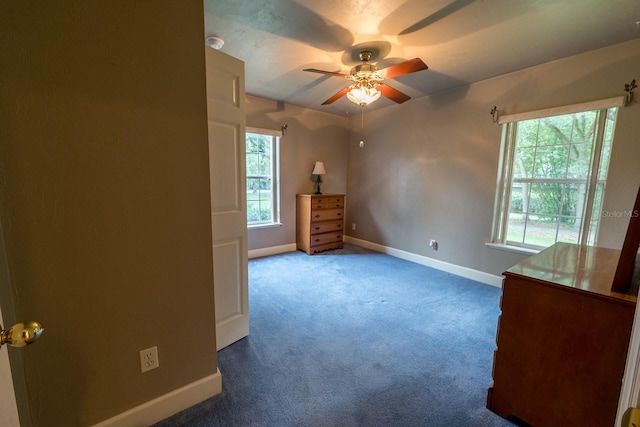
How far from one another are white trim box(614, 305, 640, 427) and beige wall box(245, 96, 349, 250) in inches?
156

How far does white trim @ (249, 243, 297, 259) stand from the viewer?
4144 mm

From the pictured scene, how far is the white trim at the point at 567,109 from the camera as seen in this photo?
2.25 m

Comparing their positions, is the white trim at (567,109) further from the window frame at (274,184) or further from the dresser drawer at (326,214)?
the window frame at (274,184)

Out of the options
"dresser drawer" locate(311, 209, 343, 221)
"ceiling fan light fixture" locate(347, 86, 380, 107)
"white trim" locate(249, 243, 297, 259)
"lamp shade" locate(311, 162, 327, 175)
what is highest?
"ceiling fan light fixture" locate(347, 86, 380, 107)

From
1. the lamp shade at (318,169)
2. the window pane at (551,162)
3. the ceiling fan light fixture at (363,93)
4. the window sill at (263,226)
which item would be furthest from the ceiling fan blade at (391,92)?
the window sill at (263,226)

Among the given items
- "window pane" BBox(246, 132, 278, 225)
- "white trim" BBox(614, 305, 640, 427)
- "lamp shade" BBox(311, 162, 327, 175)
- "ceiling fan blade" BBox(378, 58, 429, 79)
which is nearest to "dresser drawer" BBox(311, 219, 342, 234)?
"window pane" BBox(246, 132, 278, 225)

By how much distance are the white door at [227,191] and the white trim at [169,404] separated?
1.44 ft

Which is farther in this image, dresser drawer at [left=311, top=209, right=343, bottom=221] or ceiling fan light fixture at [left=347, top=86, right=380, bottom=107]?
dresser drawer at [left=311, top=209, right=343, bottom=221]

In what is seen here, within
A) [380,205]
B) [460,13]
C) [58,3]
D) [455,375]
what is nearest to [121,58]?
[58,3]

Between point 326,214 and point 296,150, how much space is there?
1.19m

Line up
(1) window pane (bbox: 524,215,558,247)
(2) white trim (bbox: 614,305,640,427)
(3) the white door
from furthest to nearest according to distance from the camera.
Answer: (1) window pane (bbox: 524,215,558,247), (3) the white door, (2) white trim (bbox: 614,305,640,427)

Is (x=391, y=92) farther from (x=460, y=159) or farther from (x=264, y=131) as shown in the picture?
(x=264, y=131)

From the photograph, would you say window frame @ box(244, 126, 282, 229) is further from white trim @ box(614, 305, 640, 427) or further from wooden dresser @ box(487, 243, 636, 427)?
white trim @ box(614, 305, 640, 427)

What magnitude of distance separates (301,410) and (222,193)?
140 cm
